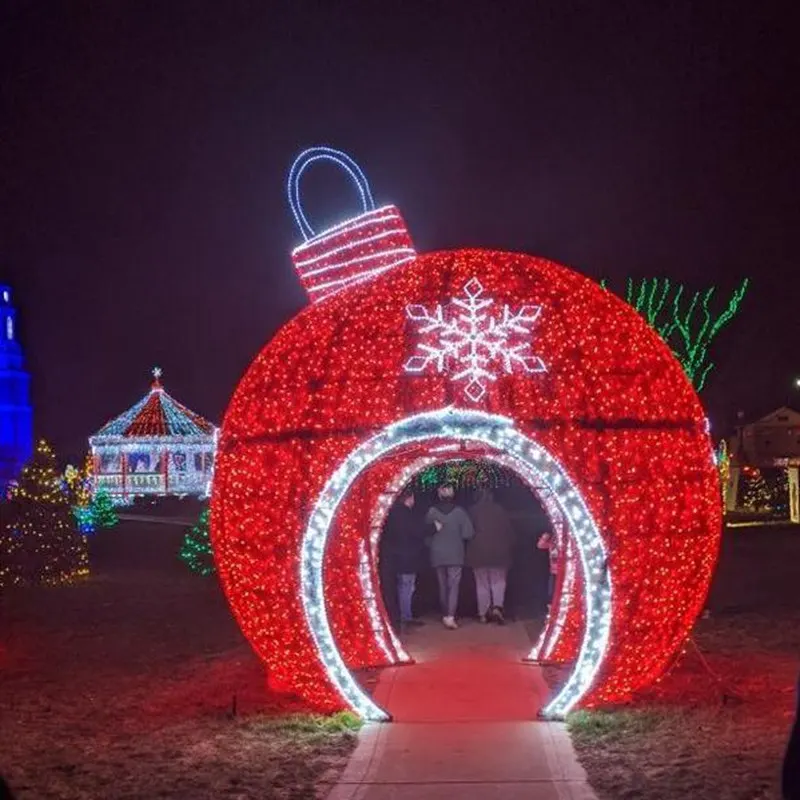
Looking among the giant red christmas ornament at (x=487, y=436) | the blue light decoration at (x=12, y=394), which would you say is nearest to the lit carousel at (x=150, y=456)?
the blue light decoration at (x=12, y=394)

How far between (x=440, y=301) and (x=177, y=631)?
6.93 meters

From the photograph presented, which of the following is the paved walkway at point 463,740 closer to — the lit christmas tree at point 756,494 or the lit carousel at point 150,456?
the lit christmas tree at point 756,494

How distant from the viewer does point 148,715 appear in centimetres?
942

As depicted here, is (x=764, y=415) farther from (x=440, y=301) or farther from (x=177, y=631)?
(x=440, y=301)

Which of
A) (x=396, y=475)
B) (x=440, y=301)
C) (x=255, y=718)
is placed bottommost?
(x=255, y=718)

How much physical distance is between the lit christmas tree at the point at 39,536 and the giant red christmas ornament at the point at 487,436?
12420 mm

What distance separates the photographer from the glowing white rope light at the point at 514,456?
816 centimetres

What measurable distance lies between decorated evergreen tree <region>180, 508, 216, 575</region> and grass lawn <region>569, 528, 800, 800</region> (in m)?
9.82

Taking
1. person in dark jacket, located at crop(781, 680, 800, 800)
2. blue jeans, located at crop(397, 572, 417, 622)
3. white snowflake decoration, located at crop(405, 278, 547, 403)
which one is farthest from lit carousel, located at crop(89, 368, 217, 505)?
person in dark jacket, located at crop(781, 680, 800, 800)

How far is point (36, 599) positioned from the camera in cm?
1814

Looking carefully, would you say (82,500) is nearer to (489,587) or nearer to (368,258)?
(489,587)

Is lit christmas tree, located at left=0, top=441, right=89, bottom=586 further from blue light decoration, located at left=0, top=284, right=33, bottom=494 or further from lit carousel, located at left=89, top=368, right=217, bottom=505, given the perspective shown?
blue light decoration, located at left=0, top=284, right=33, bottom=494

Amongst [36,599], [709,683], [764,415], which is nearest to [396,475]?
[709,683]

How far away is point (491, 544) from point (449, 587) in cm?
89
